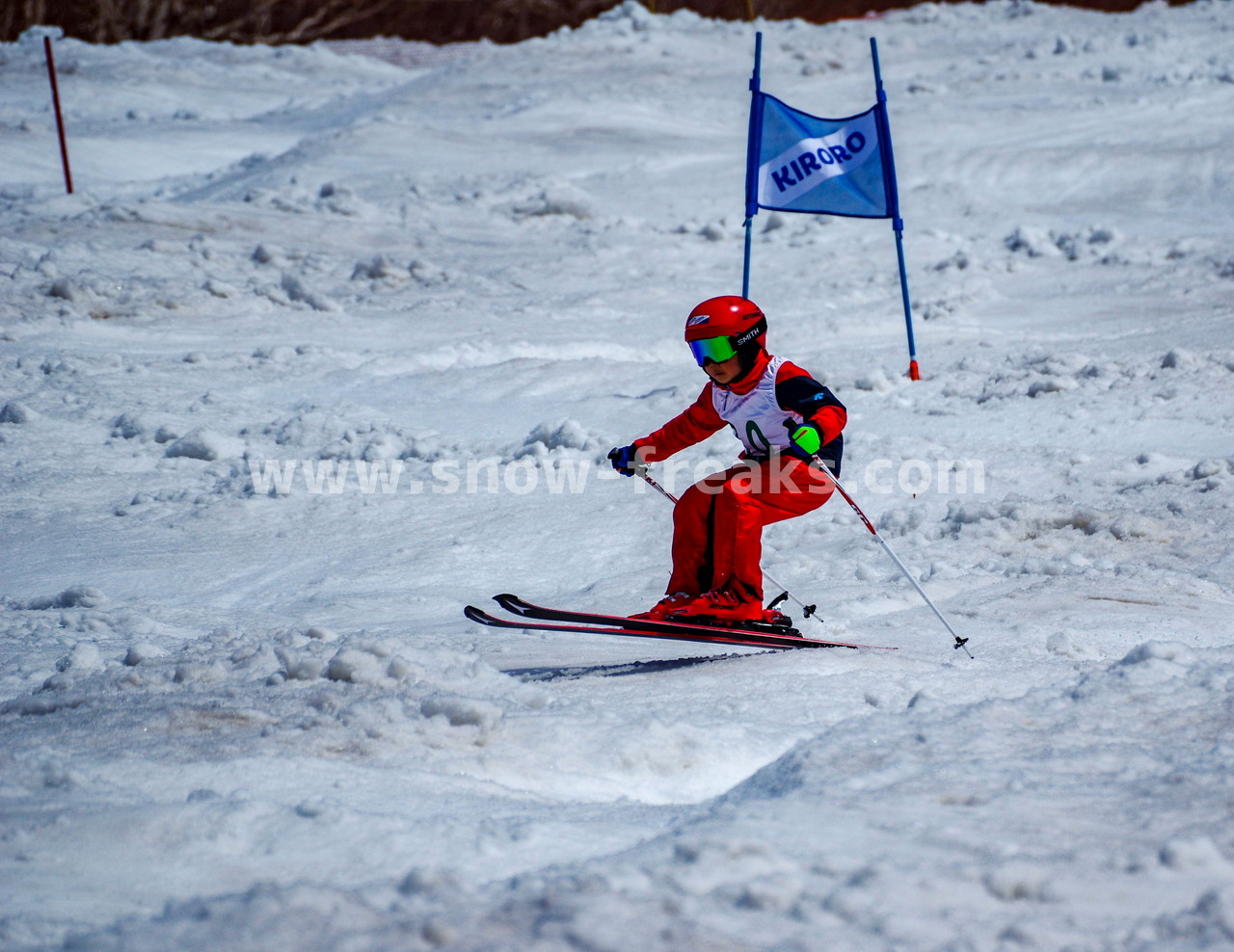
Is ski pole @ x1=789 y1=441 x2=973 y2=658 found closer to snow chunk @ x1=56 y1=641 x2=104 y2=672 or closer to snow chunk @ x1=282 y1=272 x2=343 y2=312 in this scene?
snow chunk @ x1=56 y1=641 x2=104 y2=672

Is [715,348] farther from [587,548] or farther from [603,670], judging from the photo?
[587,548]

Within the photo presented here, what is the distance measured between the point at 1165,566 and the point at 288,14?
3423 cm

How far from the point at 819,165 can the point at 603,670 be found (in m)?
6.14

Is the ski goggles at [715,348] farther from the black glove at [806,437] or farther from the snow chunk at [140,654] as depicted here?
the snow chunk at [140,654]

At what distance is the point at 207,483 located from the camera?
7.77 m

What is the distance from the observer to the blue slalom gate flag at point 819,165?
9.55m

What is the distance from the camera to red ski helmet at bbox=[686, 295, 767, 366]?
489 centimetres

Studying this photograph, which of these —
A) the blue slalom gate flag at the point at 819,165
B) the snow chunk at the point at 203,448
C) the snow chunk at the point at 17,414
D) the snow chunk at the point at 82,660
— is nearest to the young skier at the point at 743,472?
the snow chunk at the point at 82,660

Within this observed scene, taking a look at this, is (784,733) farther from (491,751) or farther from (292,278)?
(292,278)

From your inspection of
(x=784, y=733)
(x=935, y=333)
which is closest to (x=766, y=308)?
(x=935, y=333)

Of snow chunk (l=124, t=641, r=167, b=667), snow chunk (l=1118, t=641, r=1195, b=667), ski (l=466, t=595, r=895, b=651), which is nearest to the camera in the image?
snow chunk (l=1118, t=641, r=1195, b=667)

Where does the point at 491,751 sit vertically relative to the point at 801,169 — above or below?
below

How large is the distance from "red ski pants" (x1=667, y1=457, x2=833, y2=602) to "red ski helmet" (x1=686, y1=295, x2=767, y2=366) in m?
0.50

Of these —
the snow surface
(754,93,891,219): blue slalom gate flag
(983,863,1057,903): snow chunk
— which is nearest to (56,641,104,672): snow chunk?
the snow surface
